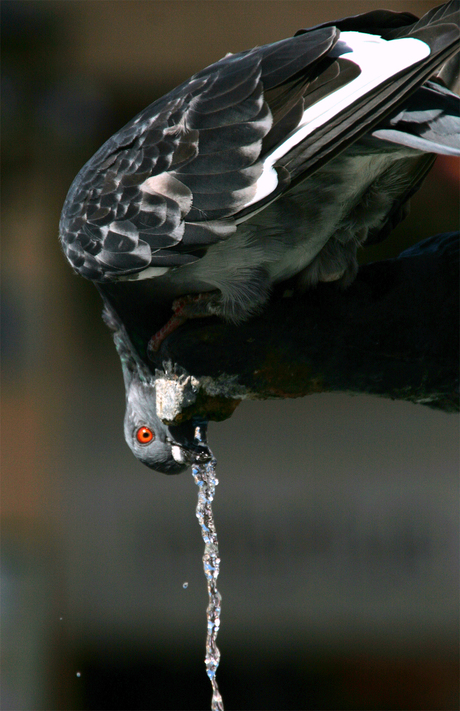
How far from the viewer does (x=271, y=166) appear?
118cm

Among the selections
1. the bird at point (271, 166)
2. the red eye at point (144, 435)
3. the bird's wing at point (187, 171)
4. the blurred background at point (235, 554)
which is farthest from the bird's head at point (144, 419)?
the blurred background at point (235, 554)

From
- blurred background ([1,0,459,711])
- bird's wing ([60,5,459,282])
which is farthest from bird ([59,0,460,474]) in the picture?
blurred background ([1,0,459,711])

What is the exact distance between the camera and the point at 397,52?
3.86 feet

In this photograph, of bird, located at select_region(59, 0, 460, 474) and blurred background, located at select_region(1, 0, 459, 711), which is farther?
blurred background, located at select_region(1, 0, 459, 711)

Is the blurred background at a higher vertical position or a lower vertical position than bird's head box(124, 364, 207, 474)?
lower

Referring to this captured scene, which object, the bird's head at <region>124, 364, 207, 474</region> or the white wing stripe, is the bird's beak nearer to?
the bird's head at <region>124, 364, 207, 474</region>

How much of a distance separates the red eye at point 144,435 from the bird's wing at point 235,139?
1.81 ft

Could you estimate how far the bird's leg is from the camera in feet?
5.06

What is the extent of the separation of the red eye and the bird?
0.22 meters

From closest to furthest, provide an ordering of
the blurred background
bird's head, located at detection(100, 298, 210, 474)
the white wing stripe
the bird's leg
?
the white wing stripe
the bird's leg
bird's head, located at detection(100, 298, 210, 474)
the blurred background

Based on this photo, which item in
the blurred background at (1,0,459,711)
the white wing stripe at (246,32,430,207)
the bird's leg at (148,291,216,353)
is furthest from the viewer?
the blurred background at (1,0,459,711)

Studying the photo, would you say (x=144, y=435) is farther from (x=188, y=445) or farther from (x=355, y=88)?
(x=355, y=88)

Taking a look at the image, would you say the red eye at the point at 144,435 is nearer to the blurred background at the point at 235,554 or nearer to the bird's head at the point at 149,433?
the bird's head at the point at 149,433

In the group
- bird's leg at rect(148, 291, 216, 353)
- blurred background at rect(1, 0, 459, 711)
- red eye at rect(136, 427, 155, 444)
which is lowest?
blurred background at rect(1, 0, 459, 711)
